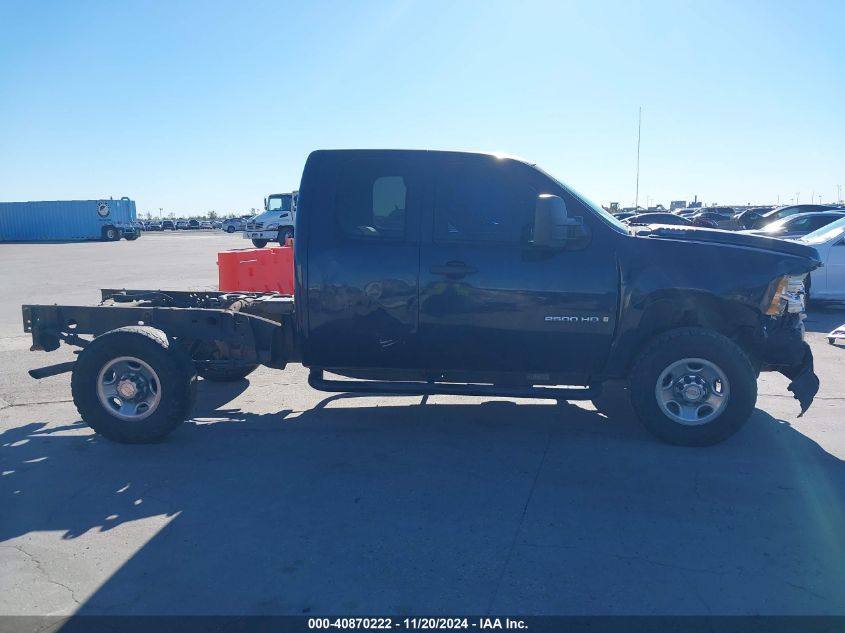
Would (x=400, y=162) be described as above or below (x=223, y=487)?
above

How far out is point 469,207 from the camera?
17.0 feet

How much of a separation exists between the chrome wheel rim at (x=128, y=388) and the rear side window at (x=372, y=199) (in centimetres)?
193

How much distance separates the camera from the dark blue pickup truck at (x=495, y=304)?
5051mm

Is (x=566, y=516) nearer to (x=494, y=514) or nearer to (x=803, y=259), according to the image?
(x=494, y=514)

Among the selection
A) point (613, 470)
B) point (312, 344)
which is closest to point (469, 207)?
point (312, 344)

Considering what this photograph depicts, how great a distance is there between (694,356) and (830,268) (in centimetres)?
766

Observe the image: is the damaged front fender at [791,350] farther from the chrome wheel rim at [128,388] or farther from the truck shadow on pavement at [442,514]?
the chrome wheel rim at [128,388]

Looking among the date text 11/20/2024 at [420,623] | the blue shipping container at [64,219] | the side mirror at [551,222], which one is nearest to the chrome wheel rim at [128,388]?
the date text 11/20/2024 at [420,623]

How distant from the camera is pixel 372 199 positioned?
17.2ft

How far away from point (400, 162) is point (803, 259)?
3172 millimetres

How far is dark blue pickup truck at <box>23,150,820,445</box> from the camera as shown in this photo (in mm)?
5051

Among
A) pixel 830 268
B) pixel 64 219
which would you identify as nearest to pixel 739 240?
pixel 830 268

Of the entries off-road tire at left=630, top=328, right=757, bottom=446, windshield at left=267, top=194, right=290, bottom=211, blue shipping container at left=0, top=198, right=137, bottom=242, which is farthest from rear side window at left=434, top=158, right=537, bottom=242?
blue shipping container at left=0, top=198, right=137, bottom=242

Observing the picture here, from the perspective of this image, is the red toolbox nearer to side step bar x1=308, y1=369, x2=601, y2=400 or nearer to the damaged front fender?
side step bar x1=308, y1=369, x2=601, y2=400
